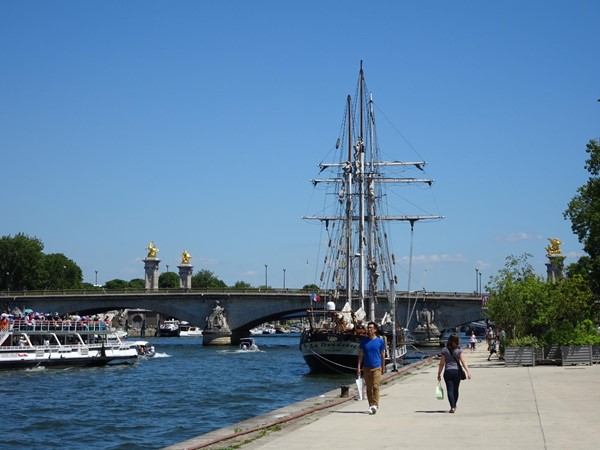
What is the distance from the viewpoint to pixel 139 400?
45.7 metres

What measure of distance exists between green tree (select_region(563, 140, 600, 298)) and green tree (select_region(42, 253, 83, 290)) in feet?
352

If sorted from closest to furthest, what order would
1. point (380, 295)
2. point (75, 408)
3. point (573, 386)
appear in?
point (573, 386) → point (75, 408) → point (380, 295)

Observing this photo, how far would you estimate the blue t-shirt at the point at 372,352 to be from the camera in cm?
2373

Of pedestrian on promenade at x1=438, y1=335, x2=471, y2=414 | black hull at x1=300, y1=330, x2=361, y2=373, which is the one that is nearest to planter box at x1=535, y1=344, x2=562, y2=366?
black hull at x1=300, y1=330, x2=361, y2=373

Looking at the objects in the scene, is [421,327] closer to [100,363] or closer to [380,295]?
[380,295]

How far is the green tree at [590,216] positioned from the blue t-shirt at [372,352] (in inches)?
1829

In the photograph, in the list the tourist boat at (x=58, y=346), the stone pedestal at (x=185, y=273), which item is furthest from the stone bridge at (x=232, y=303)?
the tourist boat at (x=58, y=346)

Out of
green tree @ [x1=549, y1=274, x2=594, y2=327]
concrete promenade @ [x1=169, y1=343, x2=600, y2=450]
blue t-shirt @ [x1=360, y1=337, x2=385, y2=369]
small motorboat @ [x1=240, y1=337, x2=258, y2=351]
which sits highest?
green tree @ [x1=549, y1=274, x2=594, y2=327]

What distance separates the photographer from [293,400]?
43531 mm

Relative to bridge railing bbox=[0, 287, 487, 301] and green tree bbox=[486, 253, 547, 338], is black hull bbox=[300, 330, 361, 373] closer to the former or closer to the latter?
green tree bbox=[486, 253, 547, 338]

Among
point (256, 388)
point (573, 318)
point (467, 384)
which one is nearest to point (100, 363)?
point (256, 388)

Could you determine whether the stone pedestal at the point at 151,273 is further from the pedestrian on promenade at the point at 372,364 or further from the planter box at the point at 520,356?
the pedestrian on promenade at the point at 372,364

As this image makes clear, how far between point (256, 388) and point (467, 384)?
21115 mm

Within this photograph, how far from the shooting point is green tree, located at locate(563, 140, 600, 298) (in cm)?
6850
